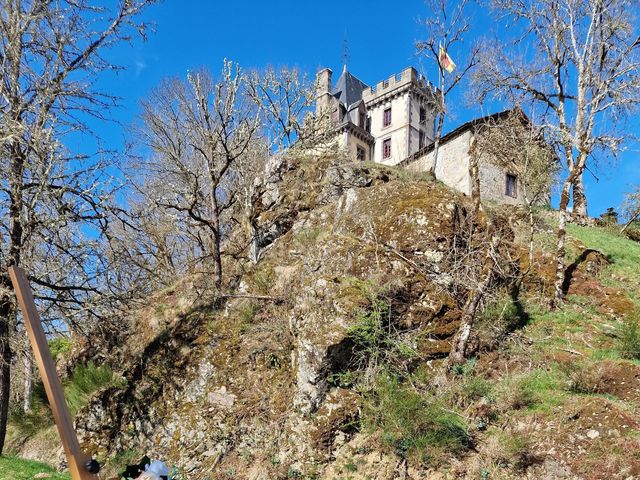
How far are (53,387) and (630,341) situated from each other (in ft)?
26.3

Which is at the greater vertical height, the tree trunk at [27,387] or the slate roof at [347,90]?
the slate roof at [347,90]

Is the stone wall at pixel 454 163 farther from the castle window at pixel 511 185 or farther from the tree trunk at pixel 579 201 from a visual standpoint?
the tree trunk at pixel 579 201

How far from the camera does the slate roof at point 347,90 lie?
3819 centimetres

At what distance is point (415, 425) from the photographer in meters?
6.16

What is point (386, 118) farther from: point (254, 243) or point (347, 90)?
point (254, 243)

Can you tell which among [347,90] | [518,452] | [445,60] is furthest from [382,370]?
[347,90]

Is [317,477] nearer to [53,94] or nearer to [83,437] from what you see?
[83,437]

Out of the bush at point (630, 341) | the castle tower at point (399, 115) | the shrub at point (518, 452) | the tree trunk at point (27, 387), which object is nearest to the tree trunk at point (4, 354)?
the tree trunk at point (27, 387)

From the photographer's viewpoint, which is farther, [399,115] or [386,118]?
[386,118]

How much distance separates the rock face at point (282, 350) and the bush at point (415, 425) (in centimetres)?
63

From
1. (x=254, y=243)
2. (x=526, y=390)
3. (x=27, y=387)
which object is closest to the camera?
(x=526, y=390)

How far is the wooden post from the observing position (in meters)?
3.04

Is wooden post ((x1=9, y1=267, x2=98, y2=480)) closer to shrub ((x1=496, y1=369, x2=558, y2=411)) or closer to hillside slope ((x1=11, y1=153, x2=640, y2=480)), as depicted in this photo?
hillside slope ((x1=11, y1=153, x2=640, y2=480))

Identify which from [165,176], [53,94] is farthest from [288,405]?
[165,176]
